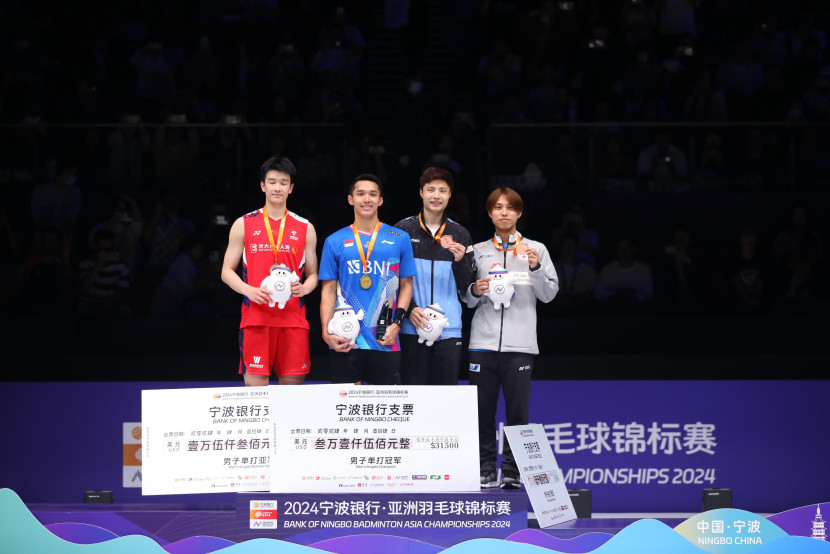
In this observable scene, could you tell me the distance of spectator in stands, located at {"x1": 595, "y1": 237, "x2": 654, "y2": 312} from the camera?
315 inches

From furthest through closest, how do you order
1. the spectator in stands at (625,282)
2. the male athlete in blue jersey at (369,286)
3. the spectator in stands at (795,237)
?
the spectator in stands at (795,237)
the spectator in stands at (625,282)
the male athlete in blue jersey at (369,286)

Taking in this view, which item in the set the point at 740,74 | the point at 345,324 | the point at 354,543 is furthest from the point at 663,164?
the point at 354,543

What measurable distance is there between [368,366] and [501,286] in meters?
0.90

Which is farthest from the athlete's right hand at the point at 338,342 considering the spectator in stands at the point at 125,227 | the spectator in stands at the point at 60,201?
the spectator in stands at the point at 60,201

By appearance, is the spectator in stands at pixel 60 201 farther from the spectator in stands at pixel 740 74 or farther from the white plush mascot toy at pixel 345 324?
the spectator in stands at pixel 740 74

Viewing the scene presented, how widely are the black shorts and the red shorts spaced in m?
0.23

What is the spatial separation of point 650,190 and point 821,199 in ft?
5.22

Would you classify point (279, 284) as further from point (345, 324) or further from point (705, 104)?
point (705, 104)

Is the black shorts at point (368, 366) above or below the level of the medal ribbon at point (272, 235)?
below

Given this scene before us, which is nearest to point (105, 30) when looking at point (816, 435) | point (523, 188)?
point (523, 188)

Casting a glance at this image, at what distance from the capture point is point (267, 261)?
5324 millimetres

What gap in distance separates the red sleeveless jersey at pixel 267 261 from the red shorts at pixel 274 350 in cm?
5

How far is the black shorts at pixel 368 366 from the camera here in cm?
523

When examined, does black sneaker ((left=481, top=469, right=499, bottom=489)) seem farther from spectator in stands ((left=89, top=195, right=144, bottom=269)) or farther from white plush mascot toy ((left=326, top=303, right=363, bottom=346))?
spectator in stands ((left=89, top=195, right=144, bottom=269))
